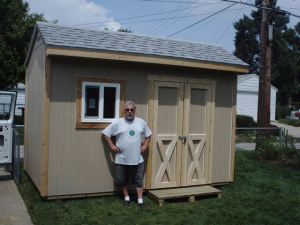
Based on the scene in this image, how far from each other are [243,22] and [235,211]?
173 ft

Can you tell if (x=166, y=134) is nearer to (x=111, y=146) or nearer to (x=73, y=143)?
(x=111, y=146)

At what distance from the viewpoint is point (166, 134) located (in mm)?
8188

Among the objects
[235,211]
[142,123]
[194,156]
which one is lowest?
[235,211]

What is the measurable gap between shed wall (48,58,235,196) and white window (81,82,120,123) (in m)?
0.17

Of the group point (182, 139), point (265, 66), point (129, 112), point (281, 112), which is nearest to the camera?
point (129, 112)

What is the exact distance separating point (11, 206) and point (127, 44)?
11.2 feet

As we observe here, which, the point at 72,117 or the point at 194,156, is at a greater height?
the point at 72,117

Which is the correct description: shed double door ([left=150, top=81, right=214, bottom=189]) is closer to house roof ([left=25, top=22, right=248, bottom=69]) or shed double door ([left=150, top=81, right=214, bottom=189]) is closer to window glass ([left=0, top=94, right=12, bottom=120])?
house roof ([left=25, top=22, right=248, bottom=69])

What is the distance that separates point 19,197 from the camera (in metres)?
7.65

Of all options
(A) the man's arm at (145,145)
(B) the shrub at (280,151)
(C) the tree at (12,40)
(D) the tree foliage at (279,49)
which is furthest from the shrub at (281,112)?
(A) the man's arm at (145,145)

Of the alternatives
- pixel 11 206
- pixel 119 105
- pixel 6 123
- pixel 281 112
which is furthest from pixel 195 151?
pixel 281 112

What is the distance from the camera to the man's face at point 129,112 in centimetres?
721

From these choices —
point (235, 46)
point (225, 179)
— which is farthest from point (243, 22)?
point (225, 179)

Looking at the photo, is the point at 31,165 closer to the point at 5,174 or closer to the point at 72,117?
the point at 5,174
